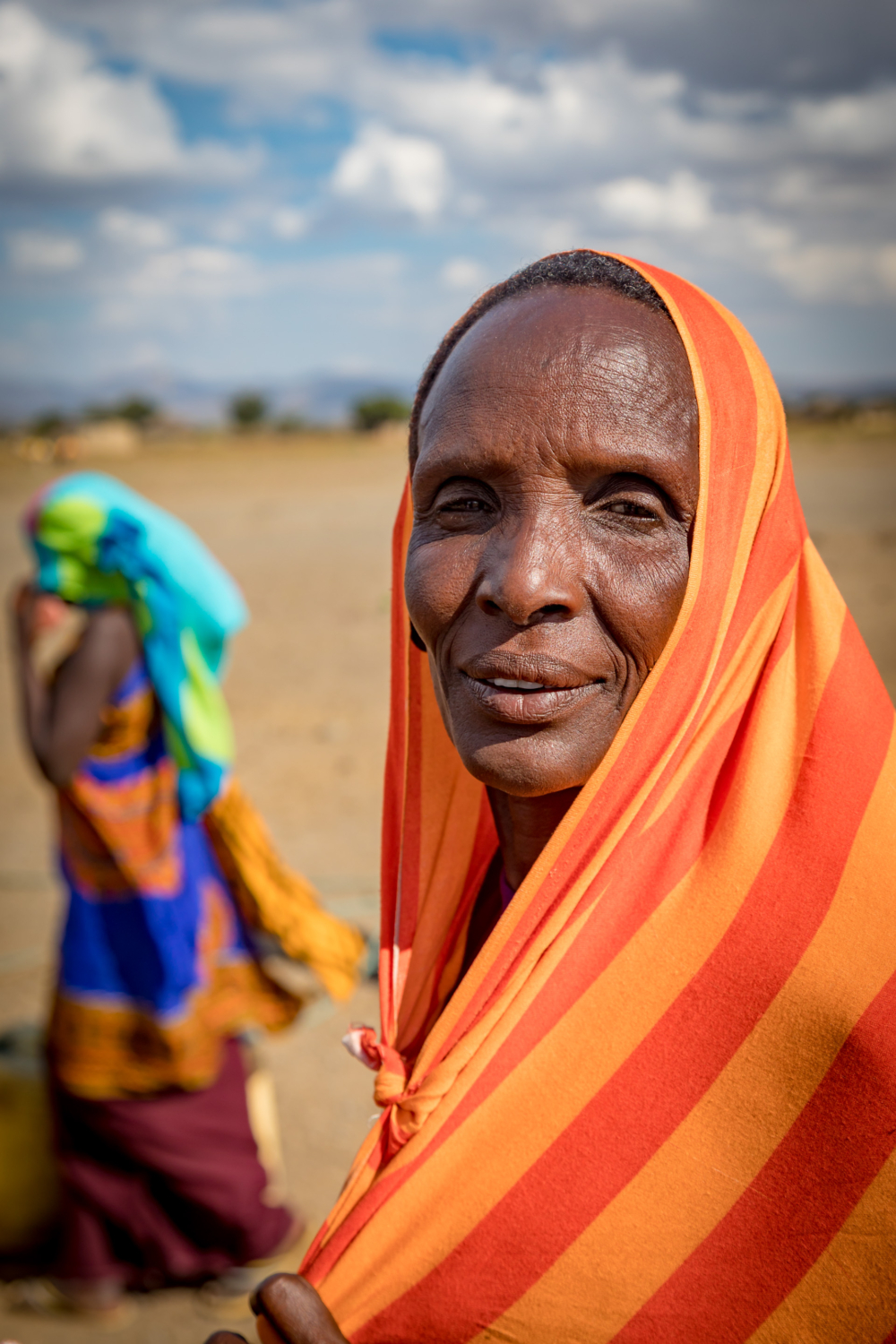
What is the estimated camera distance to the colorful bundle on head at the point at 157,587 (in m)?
3.27

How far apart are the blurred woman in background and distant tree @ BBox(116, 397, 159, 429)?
60.8m

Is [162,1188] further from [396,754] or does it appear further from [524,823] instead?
[524,823]

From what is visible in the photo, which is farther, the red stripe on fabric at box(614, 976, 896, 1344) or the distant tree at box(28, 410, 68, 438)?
the distant tree at box(28, 410, 68, 438)

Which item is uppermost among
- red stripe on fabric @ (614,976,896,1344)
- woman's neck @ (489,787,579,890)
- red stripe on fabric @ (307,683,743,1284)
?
woman's neck @ (489,787,579,890)

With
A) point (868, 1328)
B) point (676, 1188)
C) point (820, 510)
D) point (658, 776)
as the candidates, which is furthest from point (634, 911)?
point (820, 510)

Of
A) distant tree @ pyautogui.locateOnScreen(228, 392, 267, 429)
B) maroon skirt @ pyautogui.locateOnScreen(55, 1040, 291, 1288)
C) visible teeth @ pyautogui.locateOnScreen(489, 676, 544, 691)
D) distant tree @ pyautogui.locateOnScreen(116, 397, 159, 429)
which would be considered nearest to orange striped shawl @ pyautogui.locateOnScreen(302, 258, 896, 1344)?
visible teeth @ pyautogui.locateOnScreen(489, 676, 544, 691)

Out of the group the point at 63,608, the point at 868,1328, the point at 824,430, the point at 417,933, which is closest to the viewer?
the point at 868,1328

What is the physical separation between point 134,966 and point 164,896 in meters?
0.23

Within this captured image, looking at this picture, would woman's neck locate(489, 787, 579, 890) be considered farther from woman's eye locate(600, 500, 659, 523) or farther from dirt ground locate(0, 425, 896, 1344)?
dirt ground locate(0, 425, 896, 1344)

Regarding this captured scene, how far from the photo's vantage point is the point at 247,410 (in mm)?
59938

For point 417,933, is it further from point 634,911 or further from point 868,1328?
point 868,1328

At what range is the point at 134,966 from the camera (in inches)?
127

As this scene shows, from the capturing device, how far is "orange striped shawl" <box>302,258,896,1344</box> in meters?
1.18

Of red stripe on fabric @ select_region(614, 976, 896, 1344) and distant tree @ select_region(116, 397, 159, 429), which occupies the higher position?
distant tree @ select_region(116, 397, 159, 429)
